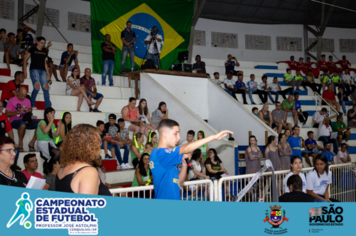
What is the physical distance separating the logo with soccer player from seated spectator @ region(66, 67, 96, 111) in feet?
20.3

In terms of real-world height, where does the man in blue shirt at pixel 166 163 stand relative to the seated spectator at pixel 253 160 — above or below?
above

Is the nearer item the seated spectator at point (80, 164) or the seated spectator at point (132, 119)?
the seated spectator at point (80, 164)

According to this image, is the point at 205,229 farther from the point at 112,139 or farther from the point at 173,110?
the point at 173,110

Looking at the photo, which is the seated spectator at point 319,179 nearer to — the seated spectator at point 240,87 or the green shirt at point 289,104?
the green shirt at point 289,104

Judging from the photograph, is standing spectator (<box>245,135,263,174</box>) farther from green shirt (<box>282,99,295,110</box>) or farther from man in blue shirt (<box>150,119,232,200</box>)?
man in blue shirt (<box>150,119,232,200</box>)

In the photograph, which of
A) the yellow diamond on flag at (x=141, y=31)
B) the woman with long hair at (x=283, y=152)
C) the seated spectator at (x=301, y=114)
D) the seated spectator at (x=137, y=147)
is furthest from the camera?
the yellow diamond on flag at (x=141, y=31)

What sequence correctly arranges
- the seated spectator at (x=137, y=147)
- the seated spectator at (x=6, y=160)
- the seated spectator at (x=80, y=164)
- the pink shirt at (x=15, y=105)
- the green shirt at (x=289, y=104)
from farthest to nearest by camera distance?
the green shirt at (x=289, y=104) < the seated spectator at (x=137, y=147) < the pink shirt at (x=15, y=105) < the seated spectator at (x=6, y=160) < the seated spectator at (x=80, y=164)

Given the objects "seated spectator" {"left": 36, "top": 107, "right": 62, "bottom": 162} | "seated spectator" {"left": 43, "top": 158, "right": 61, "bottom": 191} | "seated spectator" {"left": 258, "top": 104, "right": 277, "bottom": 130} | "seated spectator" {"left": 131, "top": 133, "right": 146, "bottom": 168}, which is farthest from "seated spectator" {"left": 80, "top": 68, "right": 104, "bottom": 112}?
"seated spectator" {"left": 258, "top": 104, "right": 277, "bottom": 130}

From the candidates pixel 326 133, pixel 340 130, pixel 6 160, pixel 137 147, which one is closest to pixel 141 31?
pixel 137 147

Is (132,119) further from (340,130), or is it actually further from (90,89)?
(340,130)

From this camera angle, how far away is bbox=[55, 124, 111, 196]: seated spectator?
1848 mm

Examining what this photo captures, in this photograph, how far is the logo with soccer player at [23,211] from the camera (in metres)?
2.03

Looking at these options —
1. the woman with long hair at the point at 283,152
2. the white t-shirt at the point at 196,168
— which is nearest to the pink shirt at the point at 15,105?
the white t-shirt at the point at 196,168

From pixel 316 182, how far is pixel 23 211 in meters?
4.11
